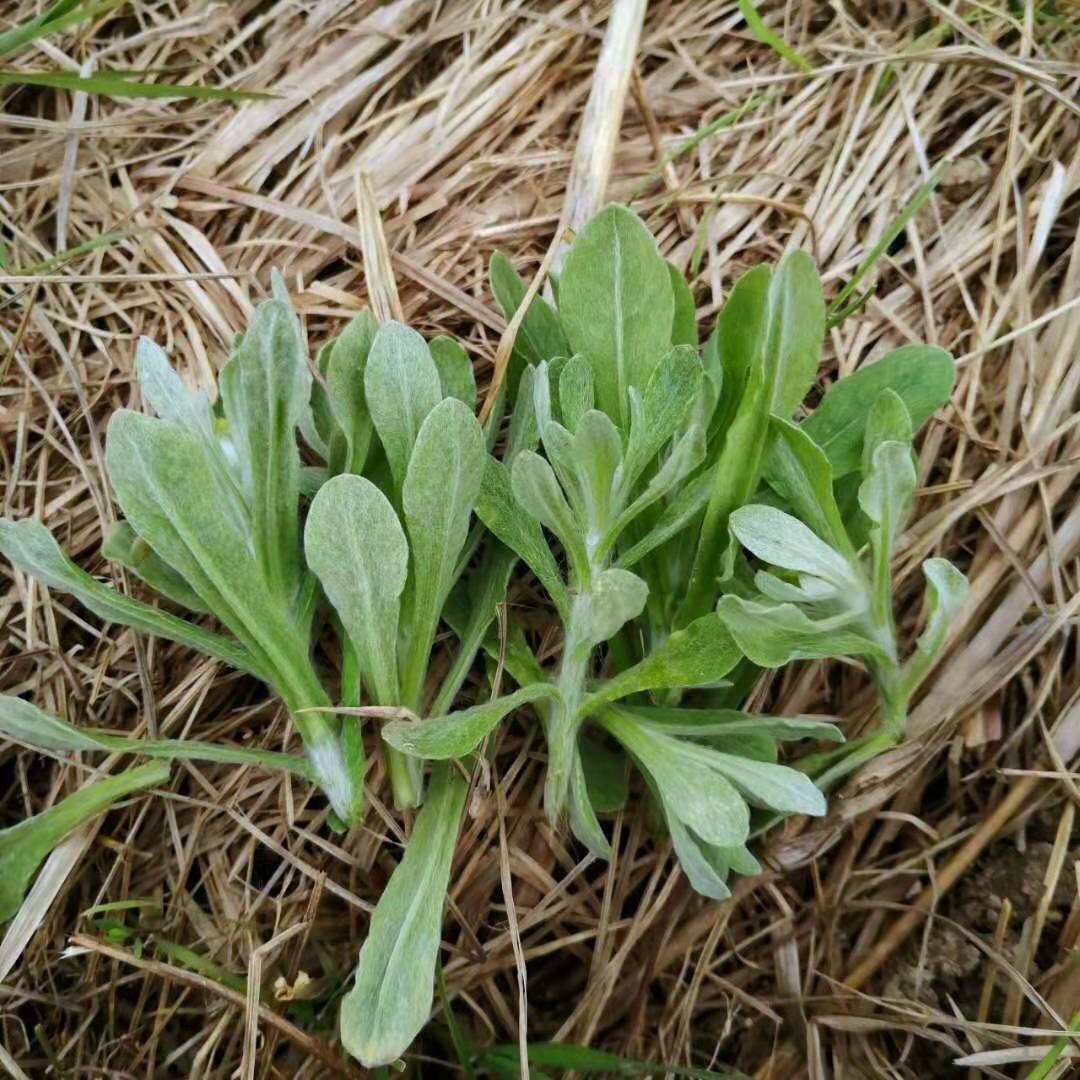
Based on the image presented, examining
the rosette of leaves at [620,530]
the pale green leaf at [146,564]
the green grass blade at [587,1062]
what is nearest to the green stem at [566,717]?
the rosette of leaves at [620,530]

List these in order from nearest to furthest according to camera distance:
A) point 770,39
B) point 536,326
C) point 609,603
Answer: point 609,603 < point 536,326 < point 770,39

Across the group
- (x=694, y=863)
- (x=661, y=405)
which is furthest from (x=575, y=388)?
(x=694, y=863)

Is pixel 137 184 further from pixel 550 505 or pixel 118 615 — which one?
pixel 550 505

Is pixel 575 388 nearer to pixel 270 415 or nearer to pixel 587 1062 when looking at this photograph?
pixel 270 415

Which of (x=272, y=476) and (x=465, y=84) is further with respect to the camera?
(x=465, y=84)

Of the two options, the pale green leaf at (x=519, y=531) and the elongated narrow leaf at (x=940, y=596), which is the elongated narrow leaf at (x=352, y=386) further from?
the elongated narrow leaf at (x=940, y=596)

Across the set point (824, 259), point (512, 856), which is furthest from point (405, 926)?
point (824, 259)
